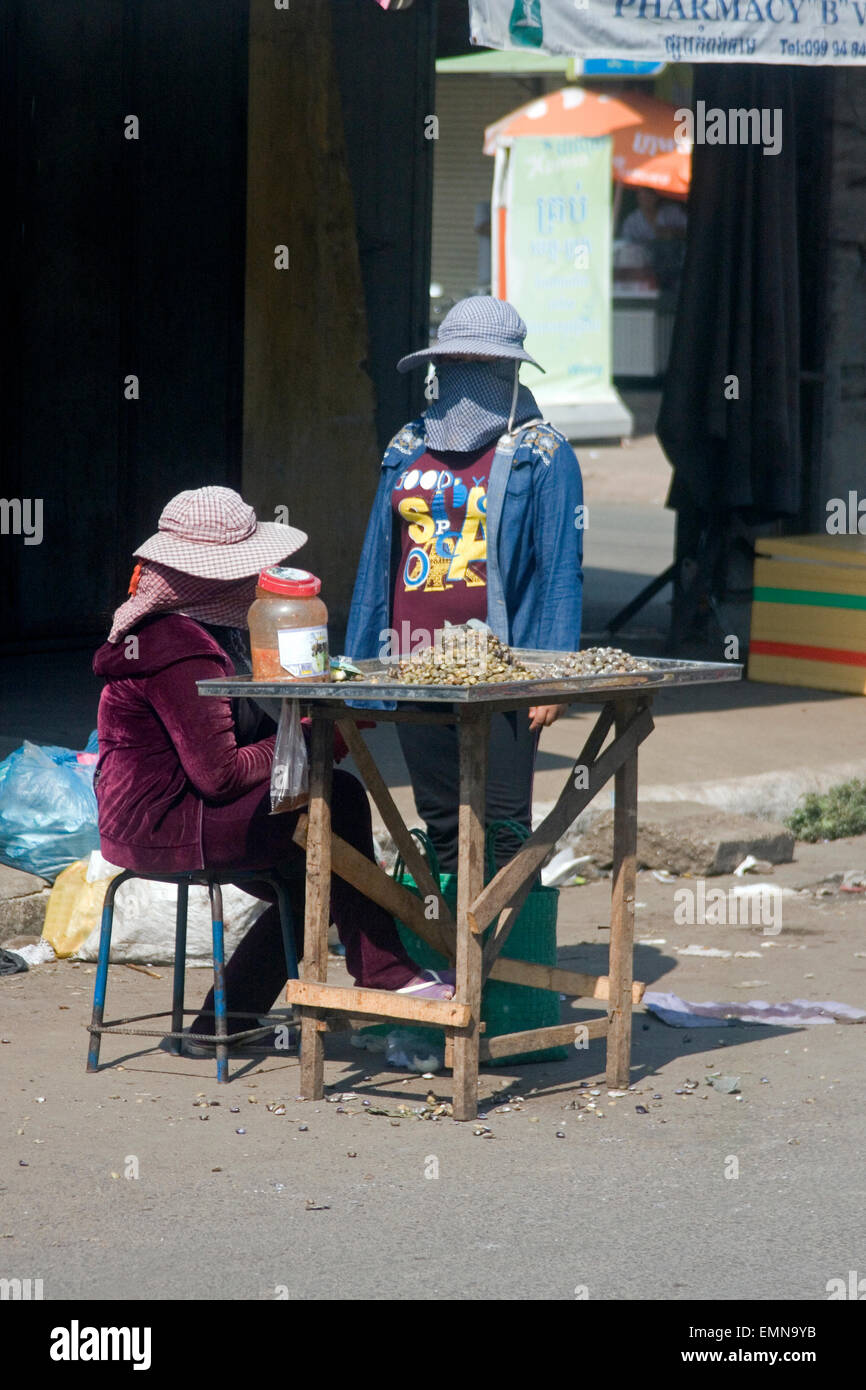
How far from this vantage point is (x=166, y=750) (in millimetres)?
4781

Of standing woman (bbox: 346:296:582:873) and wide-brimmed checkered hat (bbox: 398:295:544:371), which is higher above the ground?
wide-brimmed checkered hat (bbox: 398:295:544:371)

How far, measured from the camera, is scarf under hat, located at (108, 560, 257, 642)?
4660 millimetres

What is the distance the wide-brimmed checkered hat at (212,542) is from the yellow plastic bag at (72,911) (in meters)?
1.69

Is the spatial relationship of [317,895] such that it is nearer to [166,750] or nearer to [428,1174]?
[166,750]

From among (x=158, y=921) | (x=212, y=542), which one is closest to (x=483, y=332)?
(x=212, y=542)

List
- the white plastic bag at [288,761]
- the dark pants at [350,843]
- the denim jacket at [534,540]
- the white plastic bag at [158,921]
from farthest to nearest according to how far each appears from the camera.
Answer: the white plastic bag at [158,921]
the denim jacket at [534,540]
the dark pants at [350,843]
the white plastic bag at [288,761]

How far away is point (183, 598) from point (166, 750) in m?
0.38

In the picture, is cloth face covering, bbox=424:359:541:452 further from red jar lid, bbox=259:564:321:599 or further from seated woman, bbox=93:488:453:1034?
red jar lid, bbox=259:564:321:599

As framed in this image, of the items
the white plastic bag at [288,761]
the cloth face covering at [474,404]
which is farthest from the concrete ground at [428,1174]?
the cloth face covering at [474,404]

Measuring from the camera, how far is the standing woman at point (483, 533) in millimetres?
5098

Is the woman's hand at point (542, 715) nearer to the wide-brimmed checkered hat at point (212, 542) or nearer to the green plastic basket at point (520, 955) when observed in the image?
the green plastic basket at point (520, 955)

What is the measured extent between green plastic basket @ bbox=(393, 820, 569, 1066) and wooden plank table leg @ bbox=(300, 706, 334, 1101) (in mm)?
379

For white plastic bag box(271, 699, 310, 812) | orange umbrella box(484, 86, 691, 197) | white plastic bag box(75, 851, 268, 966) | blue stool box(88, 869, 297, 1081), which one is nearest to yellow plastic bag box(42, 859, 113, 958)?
white plastic bag box(75, 851, 268, 966)

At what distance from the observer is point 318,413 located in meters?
9.93
